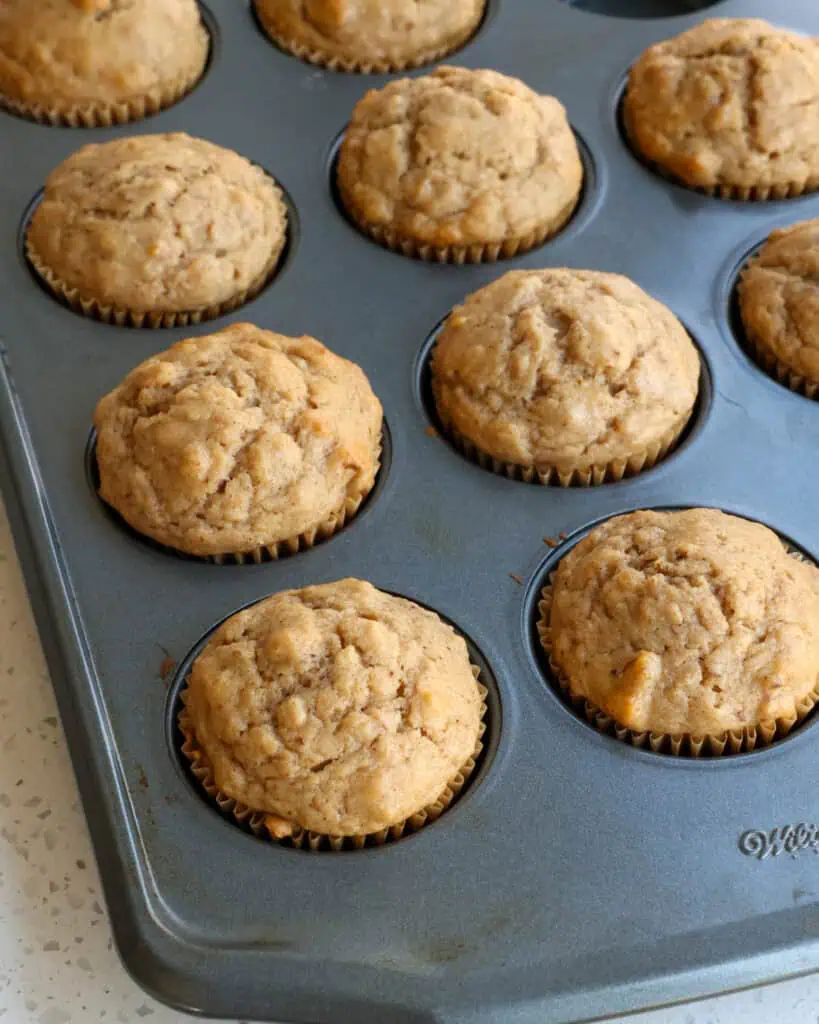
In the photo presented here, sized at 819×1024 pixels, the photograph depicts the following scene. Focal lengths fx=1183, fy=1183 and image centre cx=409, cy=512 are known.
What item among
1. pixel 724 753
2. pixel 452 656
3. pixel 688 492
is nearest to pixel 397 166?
pixel 688 492

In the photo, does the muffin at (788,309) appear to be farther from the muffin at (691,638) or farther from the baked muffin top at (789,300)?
the muffin at (691,638)

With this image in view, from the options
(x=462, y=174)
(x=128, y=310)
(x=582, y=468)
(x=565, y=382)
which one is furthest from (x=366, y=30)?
(x=582, y=468)

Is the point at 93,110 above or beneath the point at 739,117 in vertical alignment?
beneath

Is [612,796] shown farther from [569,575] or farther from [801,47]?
[801,47]

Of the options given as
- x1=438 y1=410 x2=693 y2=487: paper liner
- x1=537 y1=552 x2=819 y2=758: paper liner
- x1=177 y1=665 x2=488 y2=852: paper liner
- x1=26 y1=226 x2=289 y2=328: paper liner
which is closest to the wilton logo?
x1=537 y1=552 x2=819 y2=758: paper liner

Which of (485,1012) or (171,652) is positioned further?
(171,652)

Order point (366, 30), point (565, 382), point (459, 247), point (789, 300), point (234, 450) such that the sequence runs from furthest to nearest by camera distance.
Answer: point (366, 30)
point (459, 247)
point (789, 300)
point (565, 382)
point (234, 450)

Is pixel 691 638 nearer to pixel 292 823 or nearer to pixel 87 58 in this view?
pixel 292 823
